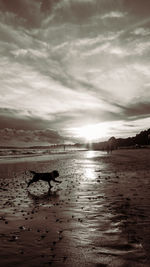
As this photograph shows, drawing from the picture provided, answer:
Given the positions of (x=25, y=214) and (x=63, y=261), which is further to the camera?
(x=25, y=214)

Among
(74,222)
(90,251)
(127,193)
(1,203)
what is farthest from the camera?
(127,193)

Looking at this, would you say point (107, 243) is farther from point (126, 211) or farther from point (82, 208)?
point (82, 208)

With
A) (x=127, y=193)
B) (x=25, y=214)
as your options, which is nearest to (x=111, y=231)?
(x=25, y=214)

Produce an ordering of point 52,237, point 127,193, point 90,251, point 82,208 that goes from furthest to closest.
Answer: point 127,193 → point 82,208 → point 52,237 → point 90,251

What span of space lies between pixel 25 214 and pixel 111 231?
13.2ft

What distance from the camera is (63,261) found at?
5277 millimetres

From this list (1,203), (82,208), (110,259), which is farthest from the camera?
(1,203)

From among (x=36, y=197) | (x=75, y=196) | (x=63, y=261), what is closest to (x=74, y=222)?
(x=63, y=261)

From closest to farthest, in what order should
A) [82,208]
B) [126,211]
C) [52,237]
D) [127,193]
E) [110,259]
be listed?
[110,259]
[52,237]
[126,211]
[82,208]
[127,193]

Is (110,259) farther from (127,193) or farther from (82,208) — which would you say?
(127,193)

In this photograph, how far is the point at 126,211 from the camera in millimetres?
9102

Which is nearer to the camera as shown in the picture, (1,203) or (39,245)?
(39,245)

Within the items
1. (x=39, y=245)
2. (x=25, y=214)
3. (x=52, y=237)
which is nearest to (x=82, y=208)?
(x=25, y=214)

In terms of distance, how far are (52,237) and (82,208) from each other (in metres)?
3.36
